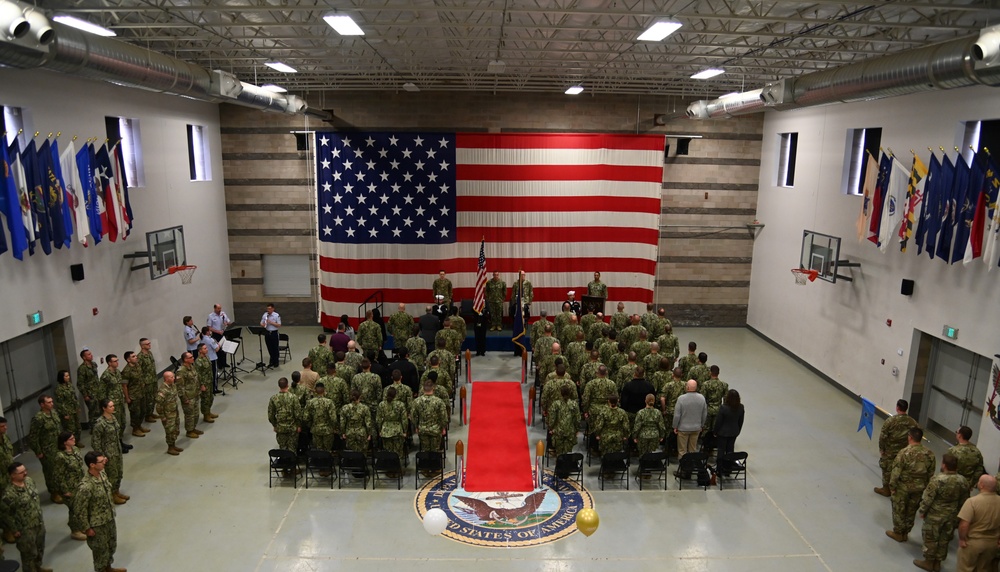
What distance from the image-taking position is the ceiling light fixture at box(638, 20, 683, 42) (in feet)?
28.8

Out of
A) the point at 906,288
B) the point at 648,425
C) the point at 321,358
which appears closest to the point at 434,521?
the point at 648,425

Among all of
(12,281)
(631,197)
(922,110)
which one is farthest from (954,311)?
(12,281)

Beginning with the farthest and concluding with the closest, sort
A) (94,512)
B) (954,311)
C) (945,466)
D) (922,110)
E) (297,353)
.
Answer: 1. (297,353)
2. (922,110)
3. (954,311)
4. (945,466)
5. (94,512)

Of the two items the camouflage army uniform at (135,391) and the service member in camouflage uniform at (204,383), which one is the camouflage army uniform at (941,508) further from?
the camouflage army uniform at (135,391)

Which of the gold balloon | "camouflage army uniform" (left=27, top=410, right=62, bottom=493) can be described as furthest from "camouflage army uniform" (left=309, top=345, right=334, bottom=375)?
the gold balloon

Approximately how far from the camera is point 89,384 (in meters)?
11.2

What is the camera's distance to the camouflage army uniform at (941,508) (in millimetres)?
7918

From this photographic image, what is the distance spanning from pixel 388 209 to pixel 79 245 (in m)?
7.67

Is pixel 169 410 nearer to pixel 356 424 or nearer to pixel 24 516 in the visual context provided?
pixel 356 424

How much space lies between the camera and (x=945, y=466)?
7953 millimetres

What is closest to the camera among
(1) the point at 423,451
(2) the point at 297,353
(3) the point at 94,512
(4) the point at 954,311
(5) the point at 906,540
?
(3) the point at 94,512

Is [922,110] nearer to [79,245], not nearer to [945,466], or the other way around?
[945,466]

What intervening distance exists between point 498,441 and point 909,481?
21.0 ft

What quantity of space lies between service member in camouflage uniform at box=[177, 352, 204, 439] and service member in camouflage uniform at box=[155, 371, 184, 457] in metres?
0.31
